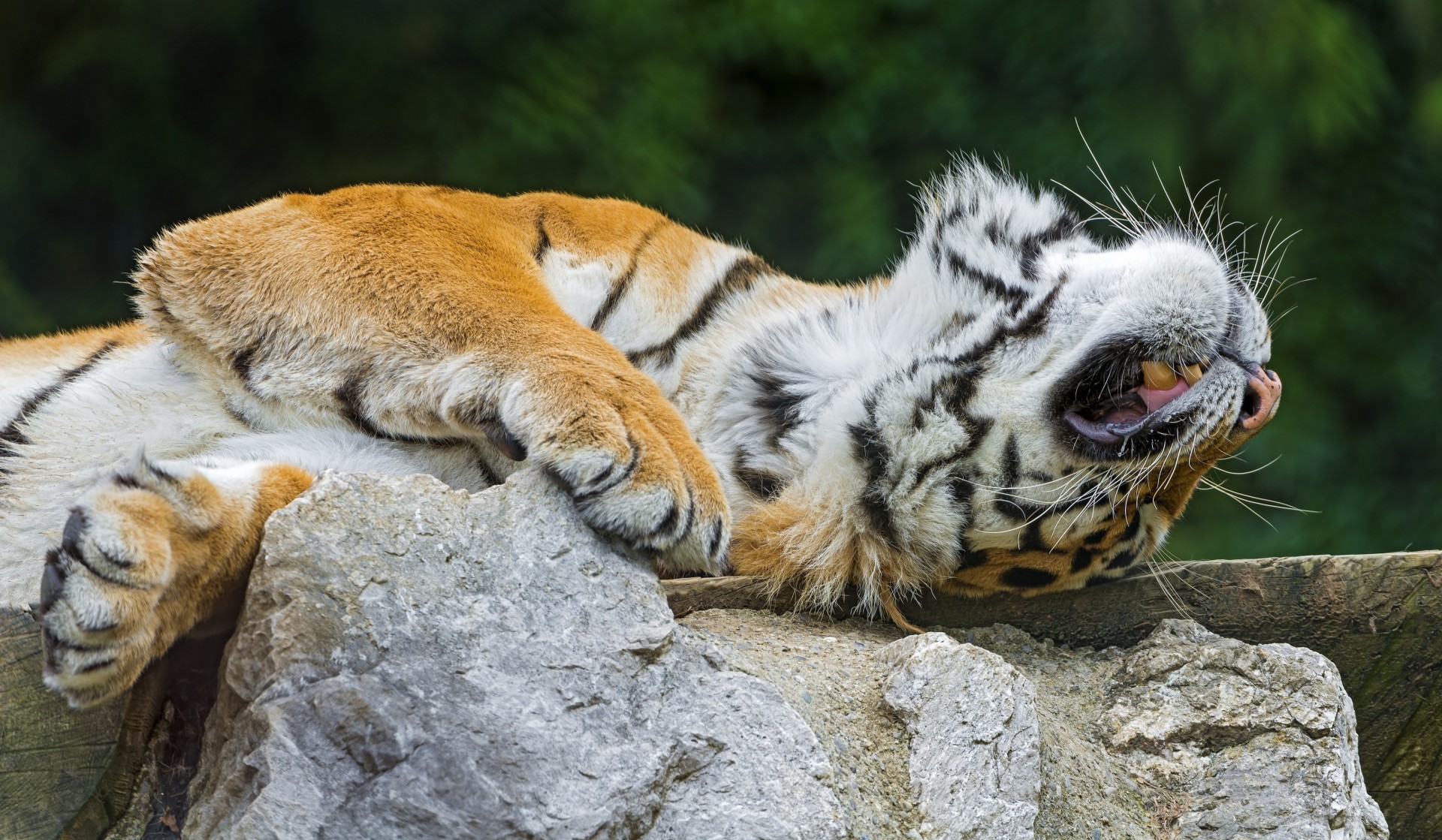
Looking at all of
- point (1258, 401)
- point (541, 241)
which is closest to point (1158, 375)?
point (1258, 401)

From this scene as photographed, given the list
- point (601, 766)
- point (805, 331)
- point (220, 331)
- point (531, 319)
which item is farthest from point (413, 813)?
point (805, 331)

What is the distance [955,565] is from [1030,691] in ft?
1.16

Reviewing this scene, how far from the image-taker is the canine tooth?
5.48 feet

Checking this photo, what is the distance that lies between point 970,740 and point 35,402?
130 cm

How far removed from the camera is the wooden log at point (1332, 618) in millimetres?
1640

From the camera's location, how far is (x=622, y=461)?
132 cm

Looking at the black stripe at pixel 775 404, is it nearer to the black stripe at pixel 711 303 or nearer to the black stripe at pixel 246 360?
the black stripe at pixel 711 303

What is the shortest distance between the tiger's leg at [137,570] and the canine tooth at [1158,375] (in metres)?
1.08

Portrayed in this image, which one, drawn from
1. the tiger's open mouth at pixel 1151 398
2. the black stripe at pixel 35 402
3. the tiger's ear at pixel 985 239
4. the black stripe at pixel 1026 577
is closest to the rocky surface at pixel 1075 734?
the black stripe at pixel 1026 577

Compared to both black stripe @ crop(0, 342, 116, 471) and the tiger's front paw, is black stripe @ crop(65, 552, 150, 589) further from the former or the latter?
black stripe @ crop(0, 342, 116, 471)

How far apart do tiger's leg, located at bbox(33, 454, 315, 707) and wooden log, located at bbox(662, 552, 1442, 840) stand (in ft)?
1.97

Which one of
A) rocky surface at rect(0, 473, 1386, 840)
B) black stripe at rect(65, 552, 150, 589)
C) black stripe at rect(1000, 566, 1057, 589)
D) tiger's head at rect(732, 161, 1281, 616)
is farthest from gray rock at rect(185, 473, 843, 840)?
black stripe at rect(1000, 566, 1057, 589)

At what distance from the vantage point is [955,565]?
5.47 feet

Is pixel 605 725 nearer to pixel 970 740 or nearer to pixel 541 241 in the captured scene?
Answer: pixel 970 740
